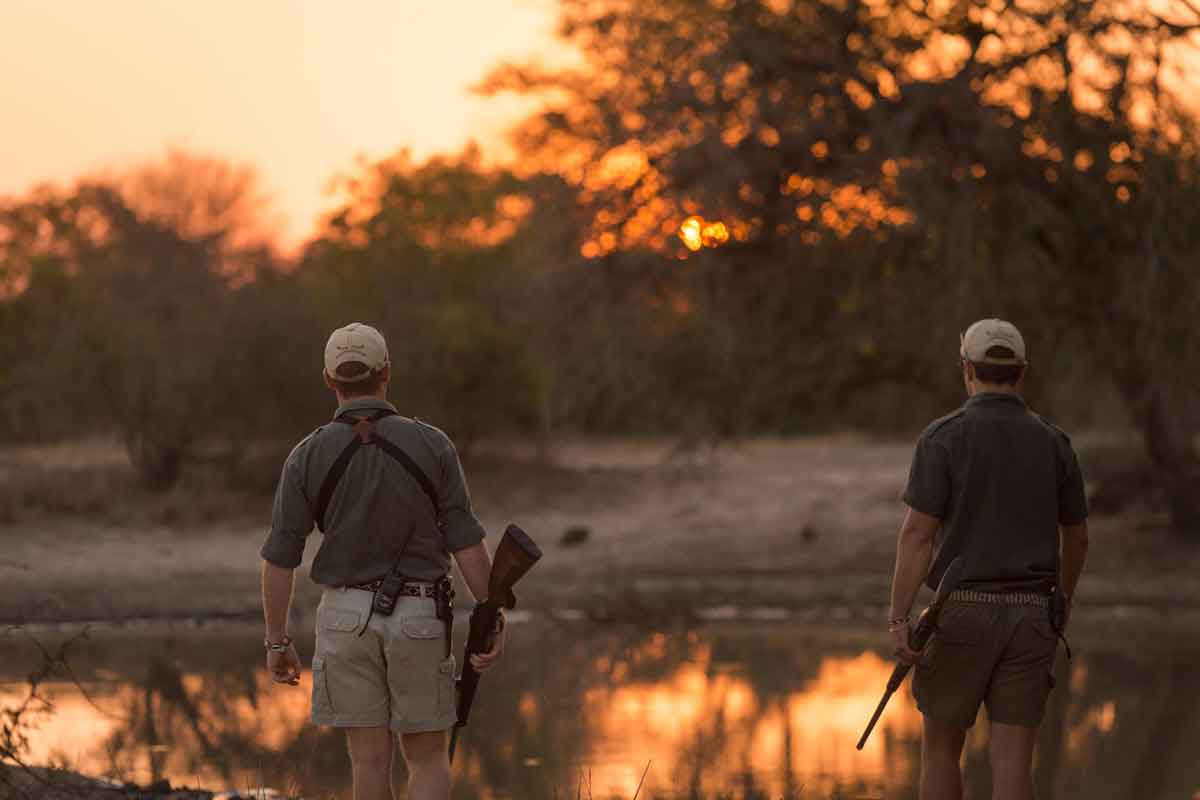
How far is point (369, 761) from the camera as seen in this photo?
6809 mm

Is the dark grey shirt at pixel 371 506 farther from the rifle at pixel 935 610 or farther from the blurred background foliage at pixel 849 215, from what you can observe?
the blurred background foliage at pixel 849 215

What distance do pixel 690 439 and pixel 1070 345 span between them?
14.6ft

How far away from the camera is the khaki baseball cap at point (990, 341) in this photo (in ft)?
23.5

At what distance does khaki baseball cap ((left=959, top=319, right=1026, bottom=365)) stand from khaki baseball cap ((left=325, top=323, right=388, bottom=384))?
2.01 metres

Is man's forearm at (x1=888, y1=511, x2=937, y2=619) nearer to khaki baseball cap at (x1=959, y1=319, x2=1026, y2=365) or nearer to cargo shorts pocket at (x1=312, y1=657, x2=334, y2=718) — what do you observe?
khaki baseball cap at (x1=959, y1=319, x2=1026, y2=365)

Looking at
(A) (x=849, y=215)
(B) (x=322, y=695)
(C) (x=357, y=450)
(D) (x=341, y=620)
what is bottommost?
(B) (x=322, y=695)

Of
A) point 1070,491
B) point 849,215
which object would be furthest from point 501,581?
point 849,215

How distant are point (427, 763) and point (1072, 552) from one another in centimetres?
240

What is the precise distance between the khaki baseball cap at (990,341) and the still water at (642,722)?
336cm

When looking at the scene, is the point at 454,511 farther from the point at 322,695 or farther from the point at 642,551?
the point at 642,551

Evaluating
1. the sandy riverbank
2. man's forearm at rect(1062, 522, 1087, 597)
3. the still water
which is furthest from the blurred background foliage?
man's forearm at rect(1062, 522, 1087, 597)

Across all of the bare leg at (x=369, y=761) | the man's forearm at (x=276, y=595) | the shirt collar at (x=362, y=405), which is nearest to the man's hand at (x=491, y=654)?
the bare leg at (x=369, y=761)

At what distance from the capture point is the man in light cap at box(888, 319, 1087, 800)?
278 inches

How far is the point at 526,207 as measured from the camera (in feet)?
81.2
